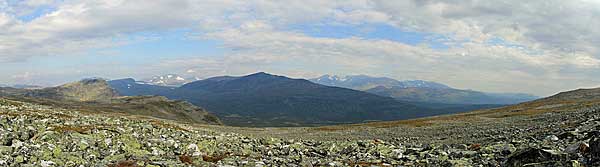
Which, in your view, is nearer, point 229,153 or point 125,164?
point 125,164

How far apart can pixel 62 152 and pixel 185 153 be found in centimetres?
515

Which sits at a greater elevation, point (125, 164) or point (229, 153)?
point (125, 164)

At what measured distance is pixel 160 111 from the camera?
7751 inches

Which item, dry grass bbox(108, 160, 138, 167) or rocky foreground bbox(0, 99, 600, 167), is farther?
rocky foreground bbox(0, 99, 600, 167)

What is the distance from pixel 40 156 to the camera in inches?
626

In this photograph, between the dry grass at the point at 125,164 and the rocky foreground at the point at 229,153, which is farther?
the rocky foreground at the point at 229,153

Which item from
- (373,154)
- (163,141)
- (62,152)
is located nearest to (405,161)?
(373,154)

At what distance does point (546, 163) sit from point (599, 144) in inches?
72.0

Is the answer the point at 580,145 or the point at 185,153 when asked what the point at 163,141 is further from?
the point at 580,145

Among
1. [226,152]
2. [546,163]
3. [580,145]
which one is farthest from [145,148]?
[580,145]

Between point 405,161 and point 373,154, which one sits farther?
point 373,154

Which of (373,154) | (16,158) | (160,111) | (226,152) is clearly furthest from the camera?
(160,111)

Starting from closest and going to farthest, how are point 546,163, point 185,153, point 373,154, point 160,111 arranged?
point 546,163, point 185,153, point 373,154, point 160,111

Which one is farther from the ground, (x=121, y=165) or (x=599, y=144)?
(x=599, y=144)
